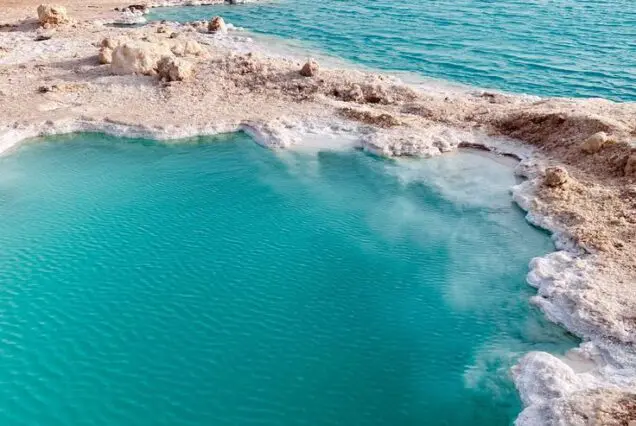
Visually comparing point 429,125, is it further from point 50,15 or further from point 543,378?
point 50,15

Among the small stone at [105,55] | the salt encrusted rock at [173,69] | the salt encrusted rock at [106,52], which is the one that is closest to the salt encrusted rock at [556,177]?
the salt encrusted rock at [173,69]

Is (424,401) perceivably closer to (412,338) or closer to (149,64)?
(412,338)

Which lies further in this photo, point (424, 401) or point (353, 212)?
point (353, 212)

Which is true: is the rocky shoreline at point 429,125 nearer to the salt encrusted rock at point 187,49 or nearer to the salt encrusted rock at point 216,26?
the salt encrusted rock at point 187,49

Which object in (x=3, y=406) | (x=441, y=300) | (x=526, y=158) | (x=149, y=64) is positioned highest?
(x=149, y=64)

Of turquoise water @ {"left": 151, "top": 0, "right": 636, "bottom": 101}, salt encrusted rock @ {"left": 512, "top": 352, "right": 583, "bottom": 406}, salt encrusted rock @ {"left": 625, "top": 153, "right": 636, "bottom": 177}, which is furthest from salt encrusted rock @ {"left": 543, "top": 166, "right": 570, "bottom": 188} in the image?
turquoise water @ {"left": 151, "top": 0, "right": 636, "bottom": 101}

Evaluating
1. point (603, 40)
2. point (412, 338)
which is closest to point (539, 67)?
point (603, 40)

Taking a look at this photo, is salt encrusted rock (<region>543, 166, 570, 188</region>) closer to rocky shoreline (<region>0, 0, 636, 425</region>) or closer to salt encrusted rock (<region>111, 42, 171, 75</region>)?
rocky shoreline (<region>0, 0, 636, 425</region>)
